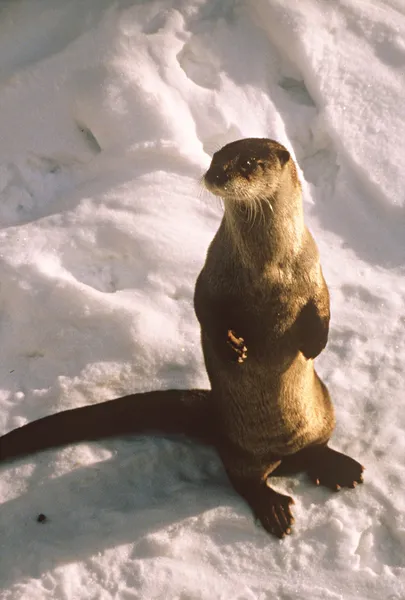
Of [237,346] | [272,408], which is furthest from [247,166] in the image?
[272,408]

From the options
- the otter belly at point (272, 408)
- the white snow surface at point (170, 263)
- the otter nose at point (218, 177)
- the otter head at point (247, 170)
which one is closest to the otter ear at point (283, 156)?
the otter head at point (247, 170)

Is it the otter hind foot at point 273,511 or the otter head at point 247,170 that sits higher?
the otter head at point 247,170

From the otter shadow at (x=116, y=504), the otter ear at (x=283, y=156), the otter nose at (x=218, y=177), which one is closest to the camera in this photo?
the otter nose at (x=218, y=177)

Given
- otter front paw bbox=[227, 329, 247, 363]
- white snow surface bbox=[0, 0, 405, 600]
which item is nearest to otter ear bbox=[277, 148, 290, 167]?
otter front paw bbox=[227, 329, 247, 363]

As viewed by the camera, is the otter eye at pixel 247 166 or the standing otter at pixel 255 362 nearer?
the otter eye at pixel 247 166

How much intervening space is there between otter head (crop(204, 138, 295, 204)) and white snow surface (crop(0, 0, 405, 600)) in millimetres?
1048

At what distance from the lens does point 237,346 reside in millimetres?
2332

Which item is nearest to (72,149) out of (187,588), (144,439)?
(144,439)

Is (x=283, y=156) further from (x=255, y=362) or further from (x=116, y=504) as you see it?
(x=116, y=504)

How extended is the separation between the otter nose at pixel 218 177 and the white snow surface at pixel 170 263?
3.57 feet

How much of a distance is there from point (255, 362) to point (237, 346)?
14cm

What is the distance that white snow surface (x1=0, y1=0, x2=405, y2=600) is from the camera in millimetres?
2510

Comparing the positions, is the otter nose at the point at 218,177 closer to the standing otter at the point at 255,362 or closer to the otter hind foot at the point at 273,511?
the standing otter at the point at 255,362

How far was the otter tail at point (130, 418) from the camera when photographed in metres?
2.70
